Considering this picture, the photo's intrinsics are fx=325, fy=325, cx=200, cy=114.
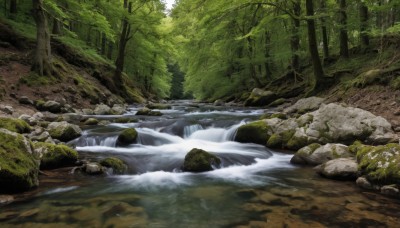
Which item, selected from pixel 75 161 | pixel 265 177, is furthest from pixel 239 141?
pixel 75 161

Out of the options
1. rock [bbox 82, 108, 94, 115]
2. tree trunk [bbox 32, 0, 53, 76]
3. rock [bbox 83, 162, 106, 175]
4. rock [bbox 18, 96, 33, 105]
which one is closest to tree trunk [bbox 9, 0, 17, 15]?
tree trunk [bbox 32, 0, 53, 76]

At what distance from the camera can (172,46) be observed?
23.0 meters

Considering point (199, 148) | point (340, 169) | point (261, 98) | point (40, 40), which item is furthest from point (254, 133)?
point (40, 40)

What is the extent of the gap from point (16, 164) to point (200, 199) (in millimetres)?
2981

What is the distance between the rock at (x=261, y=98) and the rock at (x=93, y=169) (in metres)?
14.5

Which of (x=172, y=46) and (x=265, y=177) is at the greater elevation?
(x=172, y=46)

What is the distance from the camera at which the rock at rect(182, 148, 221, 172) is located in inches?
281

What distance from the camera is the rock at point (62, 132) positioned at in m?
9.05

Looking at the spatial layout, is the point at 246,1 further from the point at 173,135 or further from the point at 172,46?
the point at 172,46

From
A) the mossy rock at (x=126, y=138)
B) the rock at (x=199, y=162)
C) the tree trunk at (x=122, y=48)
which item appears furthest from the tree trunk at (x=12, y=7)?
the rock at (x=199, y=162)

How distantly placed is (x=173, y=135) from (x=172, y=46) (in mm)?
12953

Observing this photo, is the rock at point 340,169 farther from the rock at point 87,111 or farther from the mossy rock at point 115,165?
the rock at point 87,111

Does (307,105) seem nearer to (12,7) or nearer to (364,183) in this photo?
(364,183)

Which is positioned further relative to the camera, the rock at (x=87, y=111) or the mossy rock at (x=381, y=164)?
the rock at (x=87, y=111)
